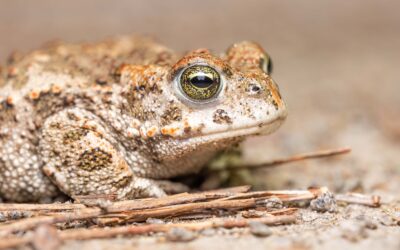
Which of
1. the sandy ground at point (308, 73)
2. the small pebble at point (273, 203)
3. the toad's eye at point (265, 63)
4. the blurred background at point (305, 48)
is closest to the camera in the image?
the sandy ground at point (308, 73)

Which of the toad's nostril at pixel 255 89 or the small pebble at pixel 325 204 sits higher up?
the toad's nostril at pixel 255 89

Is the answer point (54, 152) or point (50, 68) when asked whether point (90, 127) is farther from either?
point (50, 68)

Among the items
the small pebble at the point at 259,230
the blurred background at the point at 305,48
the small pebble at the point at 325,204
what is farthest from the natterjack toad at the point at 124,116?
the blurred background at the point at 305,48

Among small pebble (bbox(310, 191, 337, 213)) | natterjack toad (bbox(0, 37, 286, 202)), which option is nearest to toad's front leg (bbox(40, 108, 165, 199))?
natterjack toad (bbox(0, 37, 286, 202))

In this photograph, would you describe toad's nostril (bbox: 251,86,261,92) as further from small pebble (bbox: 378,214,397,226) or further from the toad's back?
small pebble (bbox: 378,214,397,226)

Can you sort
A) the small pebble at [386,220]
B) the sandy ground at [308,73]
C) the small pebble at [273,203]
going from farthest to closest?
the small pebble at [273,203] → the small pebble at [386,220] → the sandy ground at [308,73]

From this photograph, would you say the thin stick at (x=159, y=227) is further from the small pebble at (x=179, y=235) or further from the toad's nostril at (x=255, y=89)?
the toad's nostril at (x=255, y=89)

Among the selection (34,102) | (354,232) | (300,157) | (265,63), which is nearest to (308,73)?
(300,157)

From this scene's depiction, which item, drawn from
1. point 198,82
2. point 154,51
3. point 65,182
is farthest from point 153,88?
point 65,182
